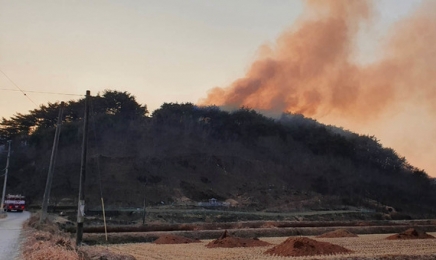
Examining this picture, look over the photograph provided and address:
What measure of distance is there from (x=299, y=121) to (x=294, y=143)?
18138 millimetres

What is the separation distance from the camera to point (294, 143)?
117 m

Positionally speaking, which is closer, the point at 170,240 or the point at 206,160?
the point at 170,240

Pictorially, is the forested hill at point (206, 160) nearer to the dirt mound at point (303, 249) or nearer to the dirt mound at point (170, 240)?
the dirt mound at point (170, 240)

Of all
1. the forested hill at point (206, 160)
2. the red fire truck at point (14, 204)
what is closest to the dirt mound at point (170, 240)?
the red fire truck at point (14, 204)

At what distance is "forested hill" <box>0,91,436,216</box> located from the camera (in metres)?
80.1

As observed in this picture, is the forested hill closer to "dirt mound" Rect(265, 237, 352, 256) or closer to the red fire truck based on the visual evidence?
the red fire truck

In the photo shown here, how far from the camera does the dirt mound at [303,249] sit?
23578 millimetres

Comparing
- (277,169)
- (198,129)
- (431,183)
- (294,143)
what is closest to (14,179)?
(198,129)

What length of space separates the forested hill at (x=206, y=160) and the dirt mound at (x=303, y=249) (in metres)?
50.0

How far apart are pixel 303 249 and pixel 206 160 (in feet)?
233

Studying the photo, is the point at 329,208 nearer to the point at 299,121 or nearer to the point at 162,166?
the point at 162,166

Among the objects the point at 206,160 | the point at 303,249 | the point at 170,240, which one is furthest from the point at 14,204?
the point at 303,249

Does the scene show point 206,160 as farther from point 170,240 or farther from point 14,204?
point 170,240

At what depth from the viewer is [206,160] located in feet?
311
